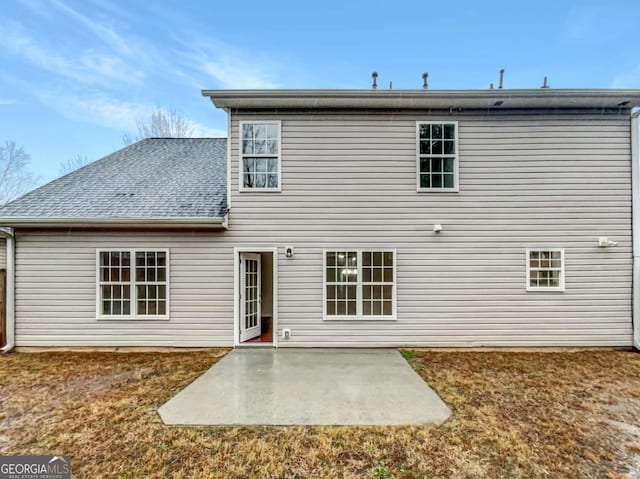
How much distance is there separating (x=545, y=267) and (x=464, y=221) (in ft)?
6.38

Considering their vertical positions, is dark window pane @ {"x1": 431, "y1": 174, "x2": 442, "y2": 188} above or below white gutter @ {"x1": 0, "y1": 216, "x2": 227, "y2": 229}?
above

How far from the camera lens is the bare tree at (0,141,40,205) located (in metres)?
17.1

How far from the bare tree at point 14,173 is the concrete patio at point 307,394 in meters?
20.5

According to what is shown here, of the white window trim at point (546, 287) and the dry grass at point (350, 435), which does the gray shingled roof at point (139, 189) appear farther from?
the white window trim at point (546, 287)

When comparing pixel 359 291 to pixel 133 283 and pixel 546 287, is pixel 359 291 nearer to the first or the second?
pixel 546 287

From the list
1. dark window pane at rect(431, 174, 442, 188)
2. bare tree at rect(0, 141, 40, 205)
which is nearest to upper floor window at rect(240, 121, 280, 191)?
dark window pane at rect(431, 174, 442, 188)

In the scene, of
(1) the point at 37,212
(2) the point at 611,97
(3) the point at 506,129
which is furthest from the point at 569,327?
(1) the point at 37,212

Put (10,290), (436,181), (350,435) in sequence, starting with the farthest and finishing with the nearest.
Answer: (436,181), (10,290), (350,435)

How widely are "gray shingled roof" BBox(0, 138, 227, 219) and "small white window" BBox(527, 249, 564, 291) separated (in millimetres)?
6526

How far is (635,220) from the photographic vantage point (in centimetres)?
613

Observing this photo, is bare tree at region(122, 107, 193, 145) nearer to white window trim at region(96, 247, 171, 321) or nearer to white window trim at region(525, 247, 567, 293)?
white window trim at region(96, 247, 171, 321)

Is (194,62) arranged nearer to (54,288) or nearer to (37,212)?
(37,212)

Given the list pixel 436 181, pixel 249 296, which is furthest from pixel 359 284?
pixel 436 181

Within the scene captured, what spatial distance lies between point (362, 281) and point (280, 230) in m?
2.03
